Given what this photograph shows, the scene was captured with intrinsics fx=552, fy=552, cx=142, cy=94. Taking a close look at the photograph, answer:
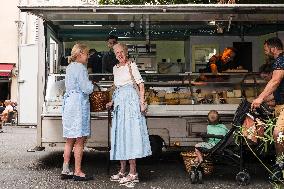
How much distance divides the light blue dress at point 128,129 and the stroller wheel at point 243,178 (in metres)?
1.25

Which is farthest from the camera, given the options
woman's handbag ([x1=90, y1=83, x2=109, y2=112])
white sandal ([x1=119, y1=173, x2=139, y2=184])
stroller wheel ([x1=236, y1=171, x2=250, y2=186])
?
woman's handbag ([x1=90, y1=83, x2=109, y2=112])

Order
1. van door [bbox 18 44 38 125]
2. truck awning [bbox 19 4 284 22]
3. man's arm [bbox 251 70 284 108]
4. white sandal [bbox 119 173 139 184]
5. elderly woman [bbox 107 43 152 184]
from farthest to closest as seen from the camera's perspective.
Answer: van door [bbox 18 44 38 125]
truck awning [bbox 19 4 284 22]
elderly woman [bbox 107 43 152 184]
white sandal [bbox 119 173 139 184]
man's arm [bbox 251 70 284 108]

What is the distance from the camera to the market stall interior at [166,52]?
27.9ft

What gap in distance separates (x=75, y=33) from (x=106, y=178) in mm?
3894

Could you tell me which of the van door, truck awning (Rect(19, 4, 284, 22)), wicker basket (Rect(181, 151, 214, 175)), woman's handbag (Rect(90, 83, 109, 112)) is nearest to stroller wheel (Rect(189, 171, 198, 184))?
wicker basket (Rect(181, 151, 214, 175))

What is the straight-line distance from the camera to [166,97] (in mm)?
9289

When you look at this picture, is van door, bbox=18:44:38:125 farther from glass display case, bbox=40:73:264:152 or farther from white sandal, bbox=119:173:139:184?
white sandal, bbox=119:173:139:184

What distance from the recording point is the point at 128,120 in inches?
291

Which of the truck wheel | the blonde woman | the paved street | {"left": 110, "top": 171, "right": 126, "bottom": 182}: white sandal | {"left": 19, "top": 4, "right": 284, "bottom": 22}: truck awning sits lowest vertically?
the paved street

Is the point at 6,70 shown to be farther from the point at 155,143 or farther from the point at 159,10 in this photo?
the point at 159,10

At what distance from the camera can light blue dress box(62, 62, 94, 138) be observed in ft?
24.4

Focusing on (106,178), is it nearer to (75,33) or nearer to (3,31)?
(75,33)

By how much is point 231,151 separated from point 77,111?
213 centimetres

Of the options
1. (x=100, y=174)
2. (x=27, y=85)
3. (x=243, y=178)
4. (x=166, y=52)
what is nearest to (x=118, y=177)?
(x=100, y=174)
